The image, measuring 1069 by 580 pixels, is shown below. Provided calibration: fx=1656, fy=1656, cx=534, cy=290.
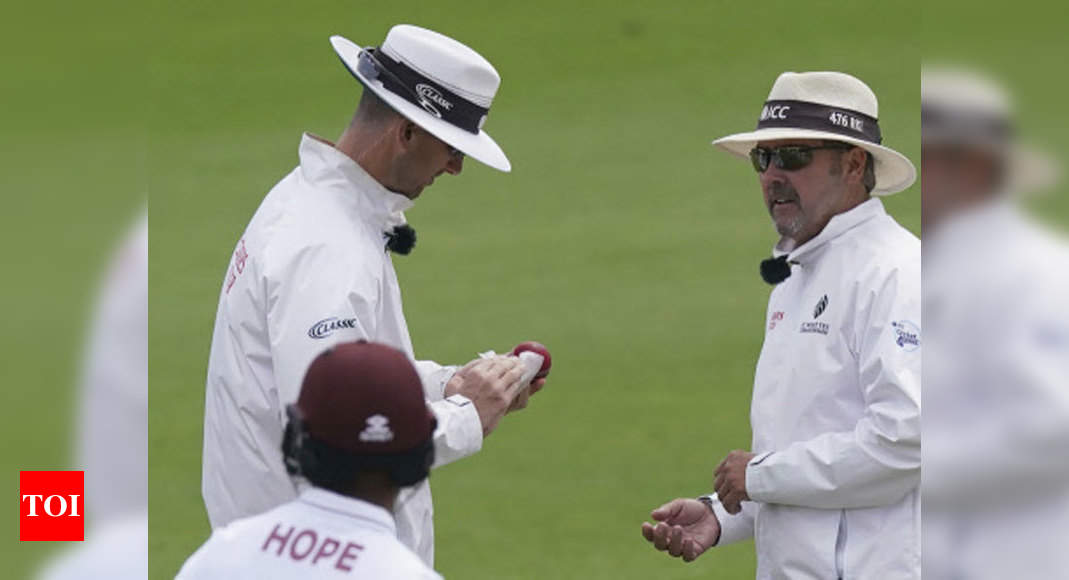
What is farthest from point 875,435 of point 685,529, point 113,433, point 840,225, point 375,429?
point 113,433

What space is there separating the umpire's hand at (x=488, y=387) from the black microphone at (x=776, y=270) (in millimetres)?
803

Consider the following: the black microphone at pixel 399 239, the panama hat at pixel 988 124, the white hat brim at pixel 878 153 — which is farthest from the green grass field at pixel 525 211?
the white hat brim at pixel 878 153

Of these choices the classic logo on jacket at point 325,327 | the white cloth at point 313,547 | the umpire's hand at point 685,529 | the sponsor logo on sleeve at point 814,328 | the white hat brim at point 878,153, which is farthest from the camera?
the umpire's hand at point 685,529

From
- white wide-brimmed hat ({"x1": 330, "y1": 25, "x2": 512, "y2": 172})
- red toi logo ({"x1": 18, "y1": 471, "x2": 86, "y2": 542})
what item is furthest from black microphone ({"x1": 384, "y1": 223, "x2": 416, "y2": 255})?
red toi logo ({"x1": 18, "y1": 471, "x2": 86, "y2": 542})

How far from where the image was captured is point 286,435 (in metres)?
2.71

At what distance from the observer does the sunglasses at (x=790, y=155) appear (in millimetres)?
4578

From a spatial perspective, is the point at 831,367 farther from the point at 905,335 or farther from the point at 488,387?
the point at 488,387

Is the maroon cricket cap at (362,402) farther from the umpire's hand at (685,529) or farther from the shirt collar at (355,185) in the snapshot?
the umpire's hand at (685,529)

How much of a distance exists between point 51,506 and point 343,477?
1.53 ft

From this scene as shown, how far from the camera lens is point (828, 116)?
15.0ft

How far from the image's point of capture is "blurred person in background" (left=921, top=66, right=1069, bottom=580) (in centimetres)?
173

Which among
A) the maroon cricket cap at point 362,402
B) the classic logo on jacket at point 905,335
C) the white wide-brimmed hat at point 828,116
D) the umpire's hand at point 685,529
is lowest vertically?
the umpire's hand at point 685,529

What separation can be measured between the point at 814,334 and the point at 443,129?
3.63 ft

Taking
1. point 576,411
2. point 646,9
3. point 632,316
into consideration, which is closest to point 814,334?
point 576,411
